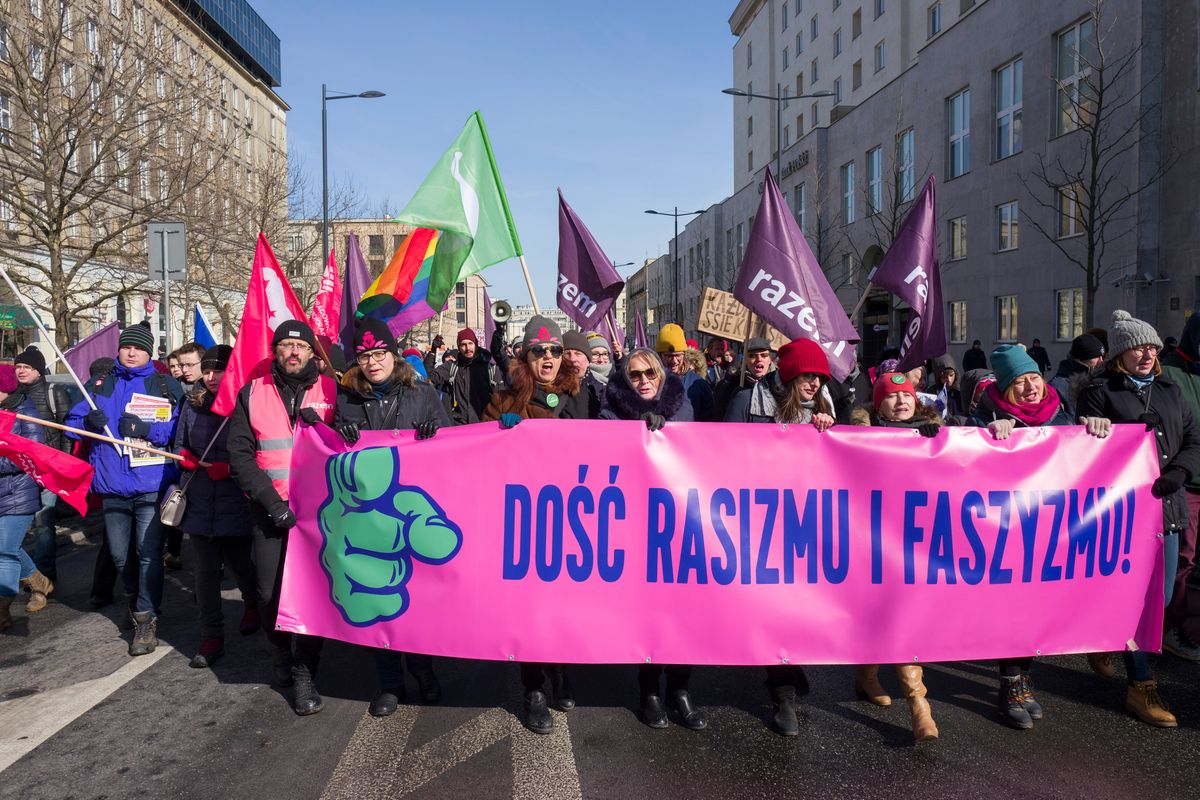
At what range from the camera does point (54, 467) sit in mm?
5383

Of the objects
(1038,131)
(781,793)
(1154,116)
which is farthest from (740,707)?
(1038,131)

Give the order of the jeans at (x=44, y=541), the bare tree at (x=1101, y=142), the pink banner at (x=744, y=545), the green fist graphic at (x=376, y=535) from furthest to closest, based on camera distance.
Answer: the bare tree at (x=1101, y=142)
the jeans at (x=44, y=541)
the green fist graphic at (x=376, y=535)
the pink banner at (x=744, y=545)

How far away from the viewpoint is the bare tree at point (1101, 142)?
64.4 feet

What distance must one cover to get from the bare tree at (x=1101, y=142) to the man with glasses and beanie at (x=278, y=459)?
17523 millimetres

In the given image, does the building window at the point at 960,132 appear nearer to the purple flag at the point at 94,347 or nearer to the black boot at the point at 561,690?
the purple flag at the point at 94,347

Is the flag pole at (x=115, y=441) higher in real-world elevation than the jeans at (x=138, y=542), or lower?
higher

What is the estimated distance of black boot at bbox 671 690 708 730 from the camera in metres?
4.10

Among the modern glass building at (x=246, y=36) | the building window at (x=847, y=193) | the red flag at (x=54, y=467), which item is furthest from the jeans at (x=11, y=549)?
the modern glass building at (x=246, y=36)

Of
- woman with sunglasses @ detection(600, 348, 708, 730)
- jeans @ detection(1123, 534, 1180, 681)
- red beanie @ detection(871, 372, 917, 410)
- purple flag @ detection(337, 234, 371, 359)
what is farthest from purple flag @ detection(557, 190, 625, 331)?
jeans @ detection(1123, 534, 1180, 681)

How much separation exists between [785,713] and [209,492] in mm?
3188

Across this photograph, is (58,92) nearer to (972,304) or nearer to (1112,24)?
(1112,24)

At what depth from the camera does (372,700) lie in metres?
4.49

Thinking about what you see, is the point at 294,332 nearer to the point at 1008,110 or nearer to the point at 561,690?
the point at 561,690

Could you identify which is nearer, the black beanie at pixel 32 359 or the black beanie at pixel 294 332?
the black beanie at pixel 294 332
